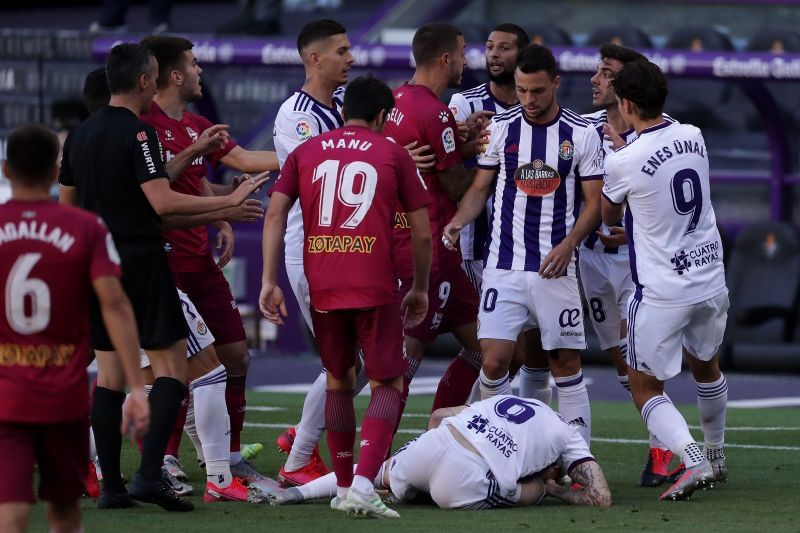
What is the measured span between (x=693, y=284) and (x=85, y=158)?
275cm

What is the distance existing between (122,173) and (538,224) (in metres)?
2.09

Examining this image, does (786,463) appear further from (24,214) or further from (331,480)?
(24,214)

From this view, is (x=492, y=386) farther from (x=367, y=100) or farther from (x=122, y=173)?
(x=122, y=173)

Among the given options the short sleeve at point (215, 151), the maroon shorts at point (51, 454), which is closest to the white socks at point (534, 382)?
the short sleeve at point (215, 151)

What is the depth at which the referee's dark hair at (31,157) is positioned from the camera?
4949 millimetres

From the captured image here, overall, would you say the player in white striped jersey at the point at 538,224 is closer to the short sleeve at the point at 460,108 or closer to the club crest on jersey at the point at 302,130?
the short sleeve at the point at 460,108

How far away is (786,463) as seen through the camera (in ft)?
27.3

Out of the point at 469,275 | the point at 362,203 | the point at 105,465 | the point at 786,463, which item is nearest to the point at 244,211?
the point at 362,203

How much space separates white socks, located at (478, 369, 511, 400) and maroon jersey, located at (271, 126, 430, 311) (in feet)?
3.95

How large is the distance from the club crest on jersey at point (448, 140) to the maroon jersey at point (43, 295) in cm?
309

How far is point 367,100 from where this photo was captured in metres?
6.68

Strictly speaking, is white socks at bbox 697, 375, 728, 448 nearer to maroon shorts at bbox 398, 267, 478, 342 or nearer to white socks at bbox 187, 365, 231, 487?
maroon shorts at bbox 398, 267, 478, 342

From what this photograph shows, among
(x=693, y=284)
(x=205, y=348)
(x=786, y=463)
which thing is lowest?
(x=786, y=463)

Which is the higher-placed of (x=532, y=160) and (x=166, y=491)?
(x=532, y=160)
